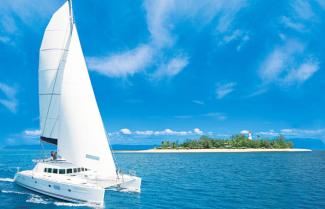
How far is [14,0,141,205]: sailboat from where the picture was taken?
3133 centimetres

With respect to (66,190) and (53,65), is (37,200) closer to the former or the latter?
(66,190)

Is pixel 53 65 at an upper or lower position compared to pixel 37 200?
upper

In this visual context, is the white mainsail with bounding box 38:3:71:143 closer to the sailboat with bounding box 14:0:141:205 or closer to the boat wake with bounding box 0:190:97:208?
the sailboat with bounding box 14:0:141:205

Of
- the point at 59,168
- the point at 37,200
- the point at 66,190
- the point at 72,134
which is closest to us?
the point at 66,190

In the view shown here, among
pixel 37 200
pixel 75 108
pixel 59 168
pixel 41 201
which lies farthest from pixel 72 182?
pixel 75 108

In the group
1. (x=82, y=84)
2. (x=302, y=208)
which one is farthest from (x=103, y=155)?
(x=302, y=208)

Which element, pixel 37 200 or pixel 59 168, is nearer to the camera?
pixel 37 200

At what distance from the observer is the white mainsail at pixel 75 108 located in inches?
1244

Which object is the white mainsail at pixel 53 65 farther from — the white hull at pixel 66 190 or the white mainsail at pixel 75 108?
the white hull at pixel 66 190

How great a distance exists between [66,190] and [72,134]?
553 cm

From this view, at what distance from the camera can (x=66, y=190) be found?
29.2 meters

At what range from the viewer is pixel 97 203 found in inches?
1091

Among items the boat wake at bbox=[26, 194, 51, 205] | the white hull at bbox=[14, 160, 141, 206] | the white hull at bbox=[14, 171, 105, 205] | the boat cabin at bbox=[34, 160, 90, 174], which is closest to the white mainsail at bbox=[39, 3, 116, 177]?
the boat cabin at bbox=[34, 160, 90, 174]

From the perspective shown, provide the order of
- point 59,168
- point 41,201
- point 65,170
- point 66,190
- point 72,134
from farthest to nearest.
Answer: point 59,168 < point 65,170 < point 72,134 < point 41,201 < point 66,190
